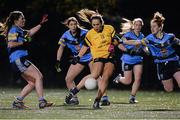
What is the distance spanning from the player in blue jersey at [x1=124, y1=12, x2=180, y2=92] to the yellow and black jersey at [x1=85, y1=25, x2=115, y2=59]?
759 mm

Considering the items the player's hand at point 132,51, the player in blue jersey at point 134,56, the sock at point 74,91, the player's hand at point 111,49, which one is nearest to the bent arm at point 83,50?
the player's hand at point 111,49

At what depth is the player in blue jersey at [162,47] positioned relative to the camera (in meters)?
16.9

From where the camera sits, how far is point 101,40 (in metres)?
16.4

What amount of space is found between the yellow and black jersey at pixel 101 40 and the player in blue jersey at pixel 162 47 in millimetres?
759

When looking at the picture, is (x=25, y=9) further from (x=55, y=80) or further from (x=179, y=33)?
(x=179, y=33)

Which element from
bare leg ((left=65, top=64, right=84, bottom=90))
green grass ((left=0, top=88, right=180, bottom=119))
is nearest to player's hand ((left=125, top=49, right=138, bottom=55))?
green grass ((left=0, top=88, right=180, bottom=119))

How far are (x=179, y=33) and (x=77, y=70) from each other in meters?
13.0

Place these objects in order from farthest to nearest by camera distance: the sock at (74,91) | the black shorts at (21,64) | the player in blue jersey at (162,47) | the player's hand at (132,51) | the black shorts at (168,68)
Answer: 1. the player's hand at (132,51)
2. the sock at (74,91)
3. the black shorts at (168,68)
4. the player in blue jersey at (162,47)
5. the black shorts at (21,64)

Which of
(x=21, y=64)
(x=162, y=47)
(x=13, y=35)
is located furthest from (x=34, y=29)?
(x=162, y=47)

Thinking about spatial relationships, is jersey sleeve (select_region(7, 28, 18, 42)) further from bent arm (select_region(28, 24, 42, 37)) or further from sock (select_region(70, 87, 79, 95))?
sock (select_region(70, 87, 79, 95))

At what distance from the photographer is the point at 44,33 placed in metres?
32.7

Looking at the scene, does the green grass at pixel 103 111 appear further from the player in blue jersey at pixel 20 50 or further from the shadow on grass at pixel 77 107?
the player in blue jersey at pixel 20 50

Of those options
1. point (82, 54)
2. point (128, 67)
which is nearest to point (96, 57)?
point (82, 54)

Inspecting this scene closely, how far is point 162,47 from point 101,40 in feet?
4.73
